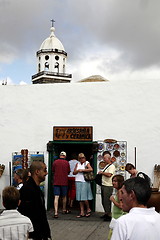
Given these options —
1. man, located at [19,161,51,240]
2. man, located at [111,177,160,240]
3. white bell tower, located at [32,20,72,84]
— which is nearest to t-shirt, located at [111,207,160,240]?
man, located at [111,177,160,240]

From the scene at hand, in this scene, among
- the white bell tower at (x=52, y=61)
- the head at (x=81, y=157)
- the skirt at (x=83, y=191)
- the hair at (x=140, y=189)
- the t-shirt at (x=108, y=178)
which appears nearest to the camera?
the hair at (x=140, y=189)

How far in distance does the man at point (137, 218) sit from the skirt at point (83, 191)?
617cm

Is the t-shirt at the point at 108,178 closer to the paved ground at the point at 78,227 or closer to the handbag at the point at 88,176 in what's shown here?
the handbag at the point at 88,176

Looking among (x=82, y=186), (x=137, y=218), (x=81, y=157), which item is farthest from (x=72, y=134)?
(x=137, y=218)

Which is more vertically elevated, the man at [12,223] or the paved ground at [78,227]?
the man at [12,223]

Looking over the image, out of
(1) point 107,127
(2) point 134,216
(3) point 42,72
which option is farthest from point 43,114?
(3) point 42,72

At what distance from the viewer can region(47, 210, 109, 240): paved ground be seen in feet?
23.7

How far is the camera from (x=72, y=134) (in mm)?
9703

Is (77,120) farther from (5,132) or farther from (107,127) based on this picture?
(5,132)

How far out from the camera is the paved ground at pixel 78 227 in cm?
723

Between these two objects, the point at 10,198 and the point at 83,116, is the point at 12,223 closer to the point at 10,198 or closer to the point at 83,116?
A: the point at 10,198

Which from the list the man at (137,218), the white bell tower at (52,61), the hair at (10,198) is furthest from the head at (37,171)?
the white bell tower at (52,61)

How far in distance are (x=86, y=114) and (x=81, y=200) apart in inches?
90.1

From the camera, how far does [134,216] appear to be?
2.62m
